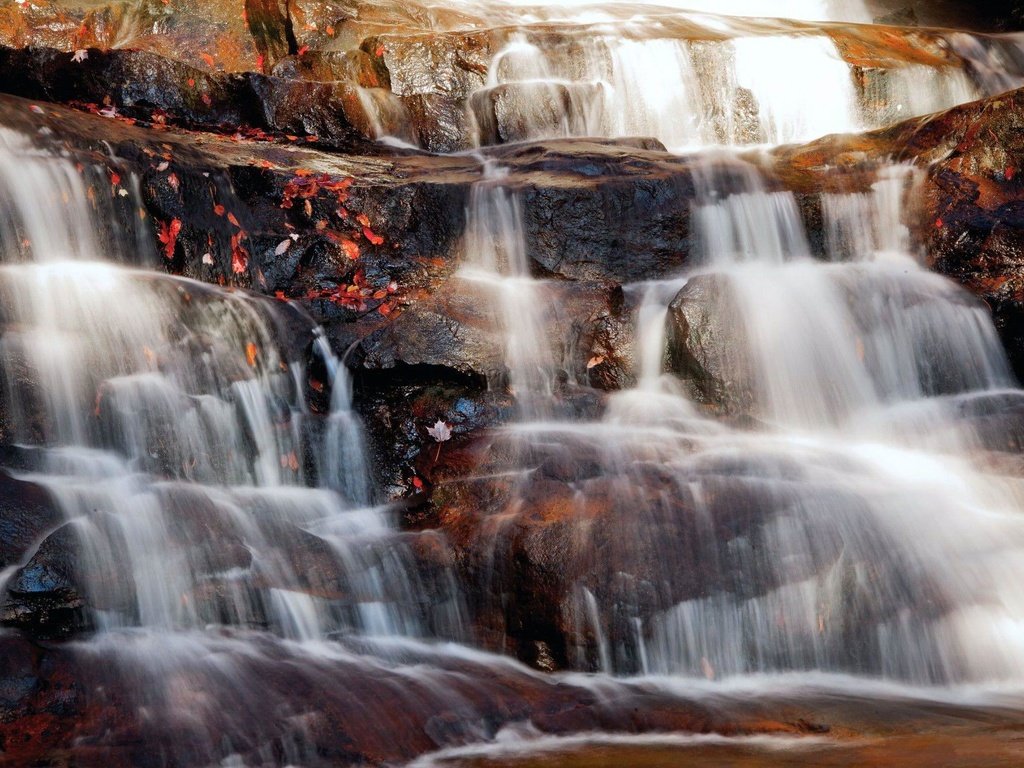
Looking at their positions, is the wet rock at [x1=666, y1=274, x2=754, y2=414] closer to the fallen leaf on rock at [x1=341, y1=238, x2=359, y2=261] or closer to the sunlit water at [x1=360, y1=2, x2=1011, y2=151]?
the fallen leaf on rock at [x1=341, y1=238, x2=359, y2=261]

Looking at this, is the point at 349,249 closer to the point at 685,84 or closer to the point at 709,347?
the point at 709,347

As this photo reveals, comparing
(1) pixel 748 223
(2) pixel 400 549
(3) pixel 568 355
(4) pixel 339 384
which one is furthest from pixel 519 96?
(2) pixel 400 549

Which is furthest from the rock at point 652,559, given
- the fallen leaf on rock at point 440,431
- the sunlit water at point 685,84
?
the sunlit water at point 685,84

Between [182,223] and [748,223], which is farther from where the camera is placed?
[748,223]

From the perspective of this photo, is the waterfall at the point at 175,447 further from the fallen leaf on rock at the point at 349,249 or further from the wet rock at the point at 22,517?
the fallen leaf on rock at the point at 349,249

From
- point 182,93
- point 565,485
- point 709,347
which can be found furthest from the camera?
point 182,93

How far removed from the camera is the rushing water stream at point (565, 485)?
14.8ft

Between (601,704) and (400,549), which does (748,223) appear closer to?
(400,549)

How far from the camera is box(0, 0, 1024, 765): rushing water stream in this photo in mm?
4523

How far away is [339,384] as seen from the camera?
7.27m

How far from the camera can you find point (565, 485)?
593 centimetres

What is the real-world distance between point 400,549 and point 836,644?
7.93 feet

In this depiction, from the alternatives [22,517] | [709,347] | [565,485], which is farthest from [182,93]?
[565,485]

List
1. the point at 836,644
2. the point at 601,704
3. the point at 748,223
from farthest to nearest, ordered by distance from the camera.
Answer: the point at 748,223 → the point at 836,644 → the point at 601,704
